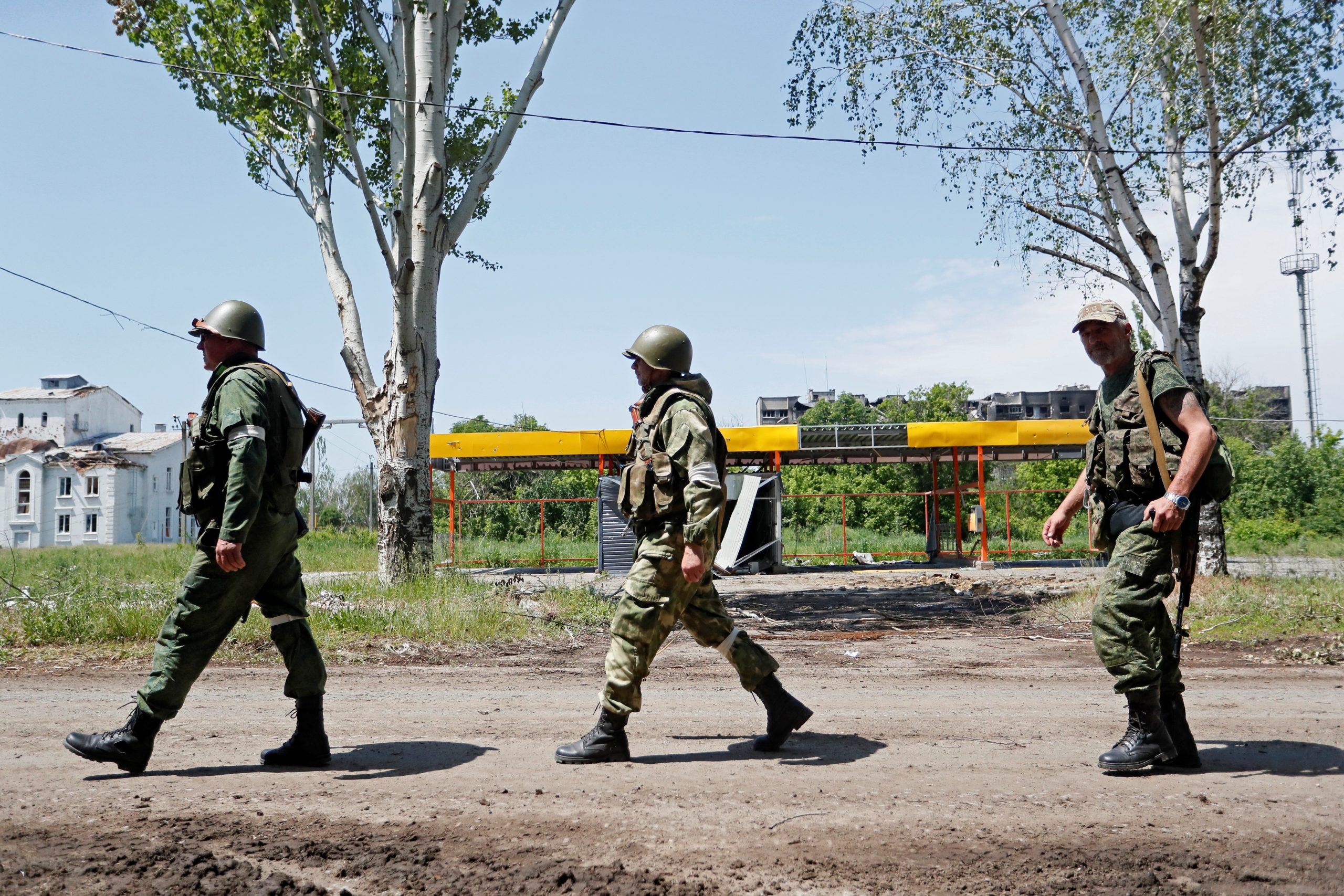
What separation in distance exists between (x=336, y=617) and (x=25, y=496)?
62100 mm

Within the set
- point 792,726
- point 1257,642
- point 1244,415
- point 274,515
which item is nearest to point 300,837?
point 274,515

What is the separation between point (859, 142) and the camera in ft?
49.8

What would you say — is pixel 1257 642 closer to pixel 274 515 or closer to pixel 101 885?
pixel 274 515

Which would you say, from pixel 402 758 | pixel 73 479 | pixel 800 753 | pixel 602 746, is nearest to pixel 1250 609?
pixel 800 753

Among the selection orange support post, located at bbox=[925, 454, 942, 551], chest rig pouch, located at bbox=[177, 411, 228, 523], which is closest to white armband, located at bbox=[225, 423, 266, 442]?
chest rig pouch, located at bbox=[177, 411, 228, 523]

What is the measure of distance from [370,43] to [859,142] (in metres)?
7.84

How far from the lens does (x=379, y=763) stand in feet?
13.5

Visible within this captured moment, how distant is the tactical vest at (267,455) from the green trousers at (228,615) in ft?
0.41

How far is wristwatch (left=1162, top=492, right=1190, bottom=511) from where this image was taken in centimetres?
372

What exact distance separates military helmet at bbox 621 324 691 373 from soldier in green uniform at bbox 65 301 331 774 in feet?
5.04

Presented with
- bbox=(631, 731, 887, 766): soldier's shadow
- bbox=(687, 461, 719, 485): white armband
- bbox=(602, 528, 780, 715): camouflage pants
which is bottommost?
bbox=(631, 731, 887, 766): soldier's shadow

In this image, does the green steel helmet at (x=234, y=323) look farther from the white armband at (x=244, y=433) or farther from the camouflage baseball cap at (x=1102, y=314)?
the camouflage baseball cap at (x=1102, y=314)

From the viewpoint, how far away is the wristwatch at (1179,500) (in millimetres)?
3721

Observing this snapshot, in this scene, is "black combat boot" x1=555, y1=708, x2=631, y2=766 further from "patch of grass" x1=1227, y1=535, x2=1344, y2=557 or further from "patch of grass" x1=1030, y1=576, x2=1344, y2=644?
"patch of grass" x1=1227, y1=535, x2=1344, y2=557
